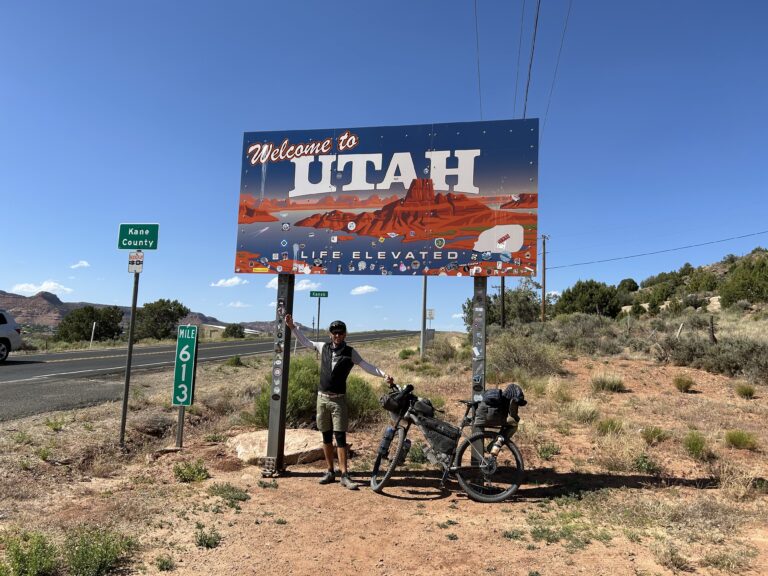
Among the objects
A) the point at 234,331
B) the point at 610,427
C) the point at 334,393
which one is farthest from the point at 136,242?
the point at 234,331

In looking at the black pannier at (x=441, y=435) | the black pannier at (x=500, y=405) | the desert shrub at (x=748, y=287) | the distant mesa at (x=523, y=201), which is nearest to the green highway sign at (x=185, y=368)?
the black pannier at (x=441, y=435)

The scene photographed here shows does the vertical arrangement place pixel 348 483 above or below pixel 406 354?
below

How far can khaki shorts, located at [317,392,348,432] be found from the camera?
642cm

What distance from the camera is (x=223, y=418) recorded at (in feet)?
33.9

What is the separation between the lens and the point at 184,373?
796 centimetres

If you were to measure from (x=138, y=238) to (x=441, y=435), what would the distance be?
19.5 feet

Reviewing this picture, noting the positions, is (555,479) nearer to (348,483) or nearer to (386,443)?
(386,443)

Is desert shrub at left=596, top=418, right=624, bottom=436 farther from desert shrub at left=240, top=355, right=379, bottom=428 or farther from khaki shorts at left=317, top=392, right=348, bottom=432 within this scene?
khaki shorts at left=317, top=392, right=348, bottom=432

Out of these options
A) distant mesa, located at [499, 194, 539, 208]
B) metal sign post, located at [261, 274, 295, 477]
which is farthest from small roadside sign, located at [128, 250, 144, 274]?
distant mesa, located at [499, 194, 539, 208]

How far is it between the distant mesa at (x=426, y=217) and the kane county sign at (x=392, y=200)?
14 millimetres

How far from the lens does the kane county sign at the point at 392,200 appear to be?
6.73 metres

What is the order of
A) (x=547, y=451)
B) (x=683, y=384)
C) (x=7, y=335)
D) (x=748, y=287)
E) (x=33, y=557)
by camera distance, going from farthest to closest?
(x=748, y=287)
(x=7, y=335)
(x=683, y=384)
(x=547, y=451)
(x=33, y=557)

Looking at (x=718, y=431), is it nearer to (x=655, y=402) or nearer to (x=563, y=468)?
(x=655, y=402)

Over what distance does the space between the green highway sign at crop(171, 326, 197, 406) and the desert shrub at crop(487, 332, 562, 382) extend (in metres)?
10.1
